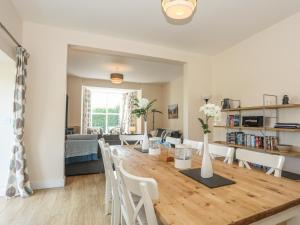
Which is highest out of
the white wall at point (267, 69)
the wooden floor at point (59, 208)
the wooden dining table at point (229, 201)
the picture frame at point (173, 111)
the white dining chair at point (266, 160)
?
the white wall at point (267, 69)

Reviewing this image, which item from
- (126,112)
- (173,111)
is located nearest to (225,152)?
(173,111)

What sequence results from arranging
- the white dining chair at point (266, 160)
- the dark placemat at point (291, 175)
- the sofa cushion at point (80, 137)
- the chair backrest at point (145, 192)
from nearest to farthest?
the chair backrest at point (145, 192)
the white dining chair at point (266, 160)
the dark placemat at point (291, 175)
the sofa cushion at point (80, 137)

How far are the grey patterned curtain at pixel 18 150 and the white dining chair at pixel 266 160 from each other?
9.04 ft

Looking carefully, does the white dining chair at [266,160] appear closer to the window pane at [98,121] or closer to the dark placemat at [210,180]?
the dark placemat at [210,180]

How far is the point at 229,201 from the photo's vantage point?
3.15 feet

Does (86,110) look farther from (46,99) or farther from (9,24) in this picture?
(9,24)

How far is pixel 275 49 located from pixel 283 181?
2484 millimetres

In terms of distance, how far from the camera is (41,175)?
2.95 m

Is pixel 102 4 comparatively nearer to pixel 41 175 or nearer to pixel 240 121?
pixel 41 175

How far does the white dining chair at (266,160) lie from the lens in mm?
1456

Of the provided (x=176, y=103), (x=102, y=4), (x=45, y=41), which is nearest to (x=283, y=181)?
(x=102, y=4)

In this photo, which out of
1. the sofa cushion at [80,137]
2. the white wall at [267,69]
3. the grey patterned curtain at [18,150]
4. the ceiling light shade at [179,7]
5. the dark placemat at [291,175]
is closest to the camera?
the ceiling light shade at [179,7]

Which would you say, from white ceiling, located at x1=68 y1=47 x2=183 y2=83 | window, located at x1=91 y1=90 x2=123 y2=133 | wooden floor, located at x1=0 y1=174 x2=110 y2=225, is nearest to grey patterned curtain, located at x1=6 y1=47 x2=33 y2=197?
wooden floor, located at x1=0 y1=174 x2=110 y2=225

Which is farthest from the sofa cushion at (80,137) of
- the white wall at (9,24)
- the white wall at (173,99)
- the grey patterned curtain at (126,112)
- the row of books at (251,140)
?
the grey patterned curtain at (126,112)
